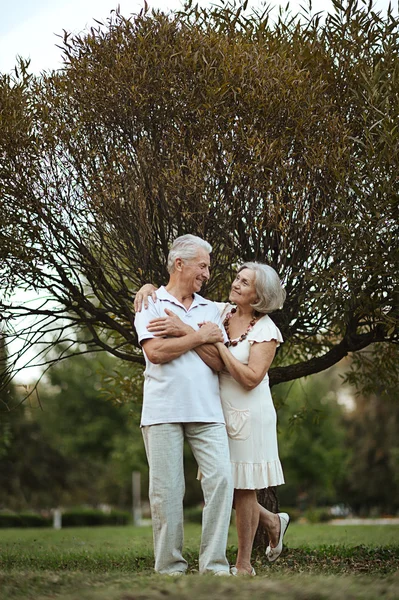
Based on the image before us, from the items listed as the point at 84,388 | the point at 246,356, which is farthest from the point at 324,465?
the point at 246,356

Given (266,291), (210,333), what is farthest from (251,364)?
(266,291)

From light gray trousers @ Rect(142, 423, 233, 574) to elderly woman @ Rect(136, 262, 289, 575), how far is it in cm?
33

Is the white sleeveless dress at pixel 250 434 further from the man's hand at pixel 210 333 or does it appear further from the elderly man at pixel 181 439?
the man's hand at pixel 210 333

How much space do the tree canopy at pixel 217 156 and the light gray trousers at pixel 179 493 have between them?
7.93 ft

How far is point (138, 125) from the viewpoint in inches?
319

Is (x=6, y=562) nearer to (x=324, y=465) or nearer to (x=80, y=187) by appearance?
(x=80, y=187)

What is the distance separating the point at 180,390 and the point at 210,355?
1.26ft

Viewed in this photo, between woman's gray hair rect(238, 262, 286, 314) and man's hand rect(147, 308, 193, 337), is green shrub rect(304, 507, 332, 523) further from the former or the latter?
man's hand rect(147, 308, 193, 337)

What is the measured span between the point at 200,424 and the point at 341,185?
3.22 meters

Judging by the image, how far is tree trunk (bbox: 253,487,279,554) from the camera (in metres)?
8.83

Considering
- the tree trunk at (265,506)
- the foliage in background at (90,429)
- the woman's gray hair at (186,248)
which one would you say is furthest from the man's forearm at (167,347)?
the foliage in background at (90,429)

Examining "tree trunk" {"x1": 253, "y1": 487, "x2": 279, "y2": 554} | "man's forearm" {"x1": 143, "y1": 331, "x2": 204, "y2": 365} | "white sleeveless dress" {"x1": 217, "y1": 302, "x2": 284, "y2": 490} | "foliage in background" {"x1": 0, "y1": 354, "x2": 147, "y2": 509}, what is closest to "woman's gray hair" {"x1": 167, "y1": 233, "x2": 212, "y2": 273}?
"man's forearm" {"x1": 143, "y1": 331, "x2": 204, "y2": 365}

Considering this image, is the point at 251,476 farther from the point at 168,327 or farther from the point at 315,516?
the point at 315,516

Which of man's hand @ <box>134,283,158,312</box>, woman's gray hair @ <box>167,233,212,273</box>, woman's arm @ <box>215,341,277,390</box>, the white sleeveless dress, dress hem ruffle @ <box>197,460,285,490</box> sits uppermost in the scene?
woman's gray hair @ <box>167,233,212,273</box>
